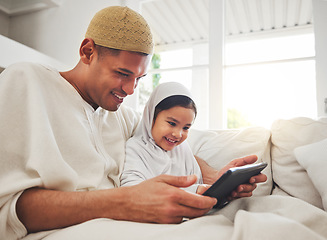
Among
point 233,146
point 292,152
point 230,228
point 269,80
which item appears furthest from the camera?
point 269,80

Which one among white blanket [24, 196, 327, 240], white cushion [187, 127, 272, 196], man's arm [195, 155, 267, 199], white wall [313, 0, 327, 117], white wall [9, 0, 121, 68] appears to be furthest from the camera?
white wall [9, 0, 121, 68]

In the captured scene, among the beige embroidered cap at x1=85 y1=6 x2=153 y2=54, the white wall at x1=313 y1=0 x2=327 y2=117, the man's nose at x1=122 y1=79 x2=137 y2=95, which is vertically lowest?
the man's nose at x1=122 y1=79 x2=137 y2=95

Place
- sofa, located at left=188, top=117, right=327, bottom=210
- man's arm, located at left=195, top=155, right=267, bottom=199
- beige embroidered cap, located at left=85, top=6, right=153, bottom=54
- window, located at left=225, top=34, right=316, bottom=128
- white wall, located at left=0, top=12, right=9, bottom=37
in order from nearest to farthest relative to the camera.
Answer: man's arm, located at left=195, top=155, right=267, bottom=199 < beige embroidered cap, located at left=85, top=6, right=153, bottom=54 < sofa, located at left=188, top=117, right=327, bottom=210 < window, located at left=225, top=34, right=316, bottom=128 < white wall, located at left=0, top=12, right=9, bottom=37

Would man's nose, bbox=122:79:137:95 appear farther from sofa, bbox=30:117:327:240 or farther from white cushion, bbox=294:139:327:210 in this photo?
white cushion, bbox=294:139:327:210

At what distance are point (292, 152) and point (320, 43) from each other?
5.35 ft

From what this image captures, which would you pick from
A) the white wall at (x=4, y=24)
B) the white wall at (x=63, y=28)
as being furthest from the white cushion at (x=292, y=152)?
the white wall at (x=4, y=24)

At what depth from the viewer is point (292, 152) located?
1.48 meters

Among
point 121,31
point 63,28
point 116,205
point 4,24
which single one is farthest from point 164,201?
point 4,24

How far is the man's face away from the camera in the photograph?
116 centimetres

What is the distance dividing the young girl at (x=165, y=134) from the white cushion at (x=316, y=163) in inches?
20.4

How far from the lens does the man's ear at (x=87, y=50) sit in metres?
1.20

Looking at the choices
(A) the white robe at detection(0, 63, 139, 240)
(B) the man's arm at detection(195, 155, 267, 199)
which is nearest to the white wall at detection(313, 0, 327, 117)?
(B) the man's arm at detection(195, 155, 267, 199)

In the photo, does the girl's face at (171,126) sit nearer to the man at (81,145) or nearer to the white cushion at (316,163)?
the man at (81,145)

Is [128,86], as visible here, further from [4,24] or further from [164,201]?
[4,24]
